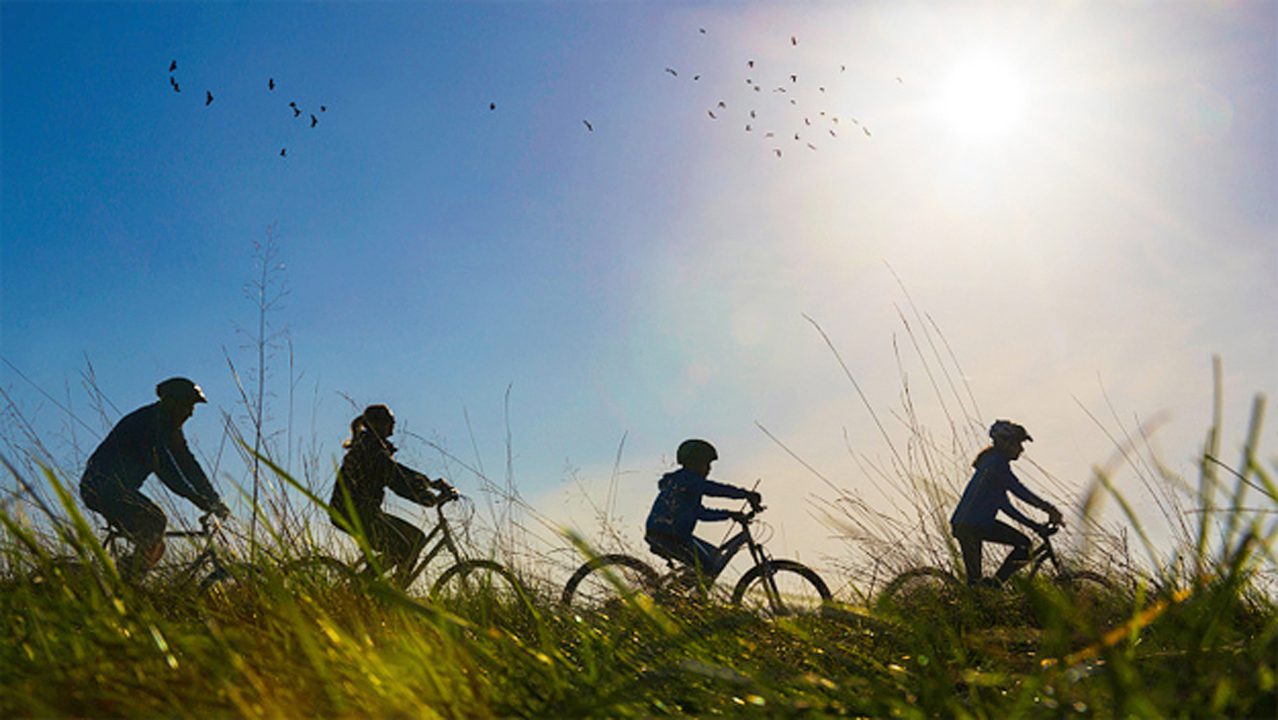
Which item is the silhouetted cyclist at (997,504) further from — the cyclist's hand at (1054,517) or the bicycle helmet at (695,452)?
the bicycle helmet at (695,452)

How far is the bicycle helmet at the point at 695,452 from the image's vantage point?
662 centimetres

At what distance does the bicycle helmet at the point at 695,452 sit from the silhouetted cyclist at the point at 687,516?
0.17 meters

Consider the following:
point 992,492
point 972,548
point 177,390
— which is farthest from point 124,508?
point 992,492

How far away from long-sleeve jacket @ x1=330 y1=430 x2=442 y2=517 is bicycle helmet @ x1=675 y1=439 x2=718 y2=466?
2.08m

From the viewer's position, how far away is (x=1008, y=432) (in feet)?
18.9

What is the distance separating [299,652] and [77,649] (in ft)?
1.06

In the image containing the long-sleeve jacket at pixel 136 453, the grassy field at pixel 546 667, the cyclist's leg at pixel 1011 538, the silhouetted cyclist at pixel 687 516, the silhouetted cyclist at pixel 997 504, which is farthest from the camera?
the silhouetted cyclist at pixel 687 516

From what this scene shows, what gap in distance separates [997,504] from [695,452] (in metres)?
2.12

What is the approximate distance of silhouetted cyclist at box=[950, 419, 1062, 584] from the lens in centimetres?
559

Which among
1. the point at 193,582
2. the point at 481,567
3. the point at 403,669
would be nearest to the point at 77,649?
the point at 403,669

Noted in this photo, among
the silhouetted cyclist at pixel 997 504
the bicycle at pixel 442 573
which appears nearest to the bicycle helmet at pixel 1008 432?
the silhouetted cyclist at pixel 997 504

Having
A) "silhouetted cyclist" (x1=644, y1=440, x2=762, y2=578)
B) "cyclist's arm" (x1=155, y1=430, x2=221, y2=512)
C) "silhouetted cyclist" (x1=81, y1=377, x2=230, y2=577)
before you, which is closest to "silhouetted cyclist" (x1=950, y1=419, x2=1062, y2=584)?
"silhouetted cyclist" (x1=644, y1=440, x2=762, y2=578)

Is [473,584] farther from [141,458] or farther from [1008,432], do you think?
[1008,432]

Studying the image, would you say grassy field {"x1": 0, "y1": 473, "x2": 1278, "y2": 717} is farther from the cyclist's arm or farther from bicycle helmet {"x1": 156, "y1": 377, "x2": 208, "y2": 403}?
bicycle helmet {"x1": 156, "y1": 377, "x2": 208, "y2": 403}
